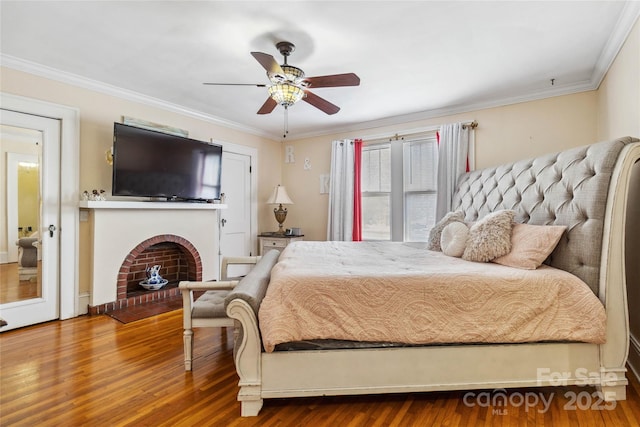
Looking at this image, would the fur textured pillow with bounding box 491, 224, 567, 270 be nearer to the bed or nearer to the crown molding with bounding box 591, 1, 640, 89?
the bed

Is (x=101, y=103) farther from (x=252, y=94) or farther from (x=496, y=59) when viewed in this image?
(x=496, y=59)

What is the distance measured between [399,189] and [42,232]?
163 inches

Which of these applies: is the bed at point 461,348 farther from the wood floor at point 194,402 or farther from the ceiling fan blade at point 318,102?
the ceiling fan blade at point 318,102

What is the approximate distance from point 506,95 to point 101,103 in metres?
4.48

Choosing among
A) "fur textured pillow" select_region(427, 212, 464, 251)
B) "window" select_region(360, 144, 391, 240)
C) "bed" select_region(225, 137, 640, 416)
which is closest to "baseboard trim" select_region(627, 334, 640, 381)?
"bed" select_region(225, 137, 640, 416)

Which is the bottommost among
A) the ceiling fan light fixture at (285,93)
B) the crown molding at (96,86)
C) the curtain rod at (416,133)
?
the ceiling fan light fixture at (285,93)

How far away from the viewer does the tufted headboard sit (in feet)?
5.74

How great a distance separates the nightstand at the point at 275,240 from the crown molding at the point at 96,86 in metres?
1.83

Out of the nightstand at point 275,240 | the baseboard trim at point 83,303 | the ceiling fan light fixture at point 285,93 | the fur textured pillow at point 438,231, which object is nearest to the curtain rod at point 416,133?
the fur textured pillow at point 438,231

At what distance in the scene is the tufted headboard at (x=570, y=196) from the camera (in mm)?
1749

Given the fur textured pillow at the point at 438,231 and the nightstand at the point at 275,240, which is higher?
the fur textured pillow at the point at 438,231

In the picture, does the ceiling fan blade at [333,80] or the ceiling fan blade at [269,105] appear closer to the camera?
the ceiling fan blade at [333,80]

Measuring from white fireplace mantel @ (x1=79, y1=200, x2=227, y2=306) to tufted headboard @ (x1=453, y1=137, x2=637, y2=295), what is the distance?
3495mm

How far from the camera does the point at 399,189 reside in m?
4.38
